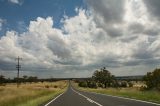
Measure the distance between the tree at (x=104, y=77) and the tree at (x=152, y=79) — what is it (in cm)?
6667

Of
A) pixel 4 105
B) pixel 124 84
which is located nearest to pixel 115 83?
pixel 124 84

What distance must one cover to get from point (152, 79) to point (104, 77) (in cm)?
7138

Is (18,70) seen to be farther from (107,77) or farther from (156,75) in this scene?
(107,77)

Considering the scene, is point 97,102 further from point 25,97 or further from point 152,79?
point 152,79

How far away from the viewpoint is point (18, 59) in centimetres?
10088

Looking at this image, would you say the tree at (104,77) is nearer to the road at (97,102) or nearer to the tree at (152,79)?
the tree at (152,79)

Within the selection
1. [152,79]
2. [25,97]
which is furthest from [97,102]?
[152,79]

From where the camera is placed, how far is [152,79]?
97.7 metres

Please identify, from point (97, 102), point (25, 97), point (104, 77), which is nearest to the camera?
point (97, 102)

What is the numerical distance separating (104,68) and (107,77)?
8998 mm

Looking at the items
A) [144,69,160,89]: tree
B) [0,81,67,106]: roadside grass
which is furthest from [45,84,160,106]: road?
Result: [144,69,160,89]: tree

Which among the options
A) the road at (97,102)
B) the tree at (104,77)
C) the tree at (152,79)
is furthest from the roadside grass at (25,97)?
the tree at (104,77)

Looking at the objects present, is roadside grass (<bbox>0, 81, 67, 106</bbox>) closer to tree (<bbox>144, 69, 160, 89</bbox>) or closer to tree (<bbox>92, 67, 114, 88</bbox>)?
tree (<bbox>144, 69, 160, 89</bbox>)

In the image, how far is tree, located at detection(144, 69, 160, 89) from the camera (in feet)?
316
